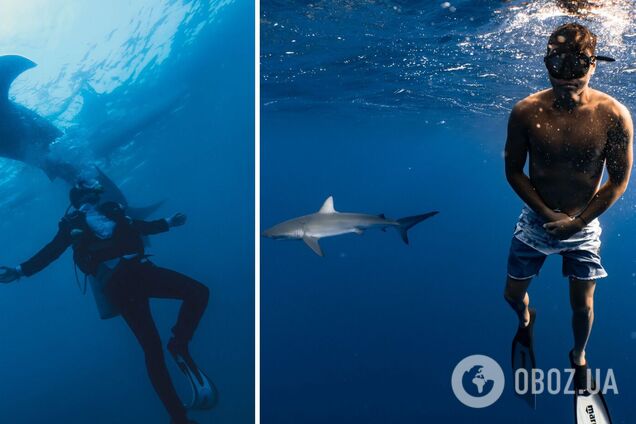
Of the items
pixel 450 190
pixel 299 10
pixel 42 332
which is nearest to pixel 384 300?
pixel 299 10

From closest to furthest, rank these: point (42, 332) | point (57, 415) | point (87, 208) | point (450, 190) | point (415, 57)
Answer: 1. point (87, 208)
2. point (415, 57)
3. point (57, 415)
4. point (42, 332)
5. point (450, 190)

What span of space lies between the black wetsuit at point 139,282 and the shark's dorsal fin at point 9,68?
9.72ft

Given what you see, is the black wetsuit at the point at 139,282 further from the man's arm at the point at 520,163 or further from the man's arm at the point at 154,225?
the man's arm at the point at 520,163

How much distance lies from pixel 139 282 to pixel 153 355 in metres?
1.33

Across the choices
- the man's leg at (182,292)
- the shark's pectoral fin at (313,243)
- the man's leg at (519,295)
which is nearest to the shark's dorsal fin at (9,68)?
the man's leg at (182,292)

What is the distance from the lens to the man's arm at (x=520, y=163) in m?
3.90

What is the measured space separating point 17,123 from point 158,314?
71.0ft

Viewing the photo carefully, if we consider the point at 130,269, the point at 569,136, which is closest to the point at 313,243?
the point at 130,269

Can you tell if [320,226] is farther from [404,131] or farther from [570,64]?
[404,131]

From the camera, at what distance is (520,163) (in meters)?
4.02

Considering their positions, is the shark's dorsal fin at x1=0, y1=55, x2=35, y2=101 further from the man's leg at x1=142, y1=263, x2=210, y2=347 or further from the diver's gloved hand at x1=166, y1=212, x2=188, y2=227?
the man's leg at x1=142, y1=263, x2=210, y2=347

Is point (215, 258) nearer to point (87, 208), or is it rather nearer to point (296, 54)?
point (296, 54)

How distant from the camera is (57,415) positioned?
2555 centimetres

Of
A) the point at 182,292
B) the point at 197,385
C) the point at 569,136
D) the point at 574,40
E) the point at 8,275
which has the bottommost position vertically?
the point at 197,385
